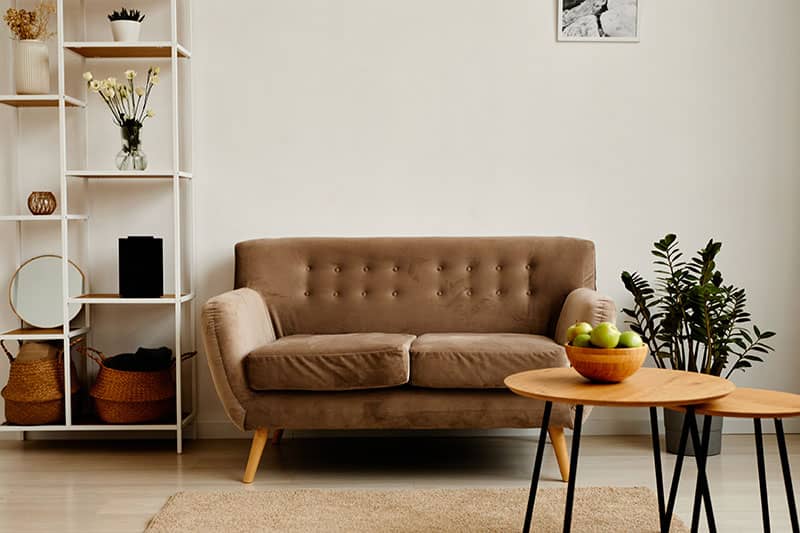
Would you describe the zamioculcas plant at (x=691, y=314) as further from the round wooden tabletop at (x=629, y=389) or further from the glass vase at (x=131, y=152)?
the glass vase at (x=131, y=152)

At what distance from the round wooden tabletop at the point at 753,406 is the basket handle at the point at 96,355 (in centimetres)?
262

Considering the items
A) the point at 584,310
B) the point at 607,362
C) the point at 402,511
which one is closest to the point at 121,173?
the point at 402,511

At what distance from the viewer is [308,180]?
13.9 ft

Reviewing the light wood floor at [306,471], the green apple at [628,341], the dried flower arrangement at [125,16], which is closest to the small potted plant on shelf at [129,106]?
the dried flower arrangement at [125,16]

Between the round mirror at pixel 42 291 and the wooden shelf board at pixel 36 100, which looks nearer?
the wooden shelf board at pixel 36 100

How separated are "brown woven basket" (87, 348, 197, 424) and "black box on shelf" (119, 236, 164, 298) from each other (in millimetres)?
347

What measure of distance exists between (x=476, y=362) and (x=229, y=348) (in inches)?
36.0

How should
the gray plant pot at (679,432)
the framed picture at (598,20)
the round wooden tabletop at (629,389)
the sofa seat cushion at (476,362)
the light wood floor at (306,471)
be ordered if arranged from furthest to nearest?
Answer: the framed picture at (598,20)
the gray plant pot at (679,432)
the sofa seat cushion at (476,362)
the light wood floor at (306,471)
the round wooden tabletop at (629,389)

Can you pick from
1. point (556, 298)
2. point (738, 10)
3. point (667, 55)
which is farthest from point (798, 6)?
point (556, 298)

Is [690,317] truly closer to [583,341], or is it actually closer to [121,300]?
[583,341]

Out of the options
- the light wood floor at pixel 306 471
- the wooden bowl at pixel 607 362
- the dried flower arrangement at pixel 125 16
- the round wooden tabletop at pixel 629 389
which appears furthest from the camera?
the dried flower arrangement at pixel 125 16

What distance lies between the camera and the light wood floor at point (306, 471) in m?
3.09

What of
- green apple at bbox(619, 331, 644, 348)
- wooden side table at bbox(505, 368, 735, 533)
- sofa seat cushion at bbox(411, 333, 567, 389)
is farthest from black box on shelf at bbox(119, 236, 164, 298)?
green apple at bbox(619, 331, 644, 348)

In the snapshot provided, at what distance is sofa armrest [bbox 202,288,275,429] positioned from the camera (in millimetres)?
3344
